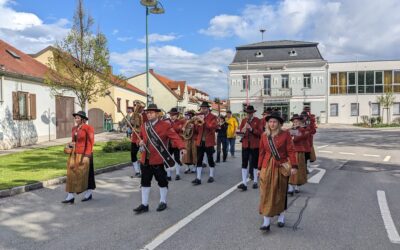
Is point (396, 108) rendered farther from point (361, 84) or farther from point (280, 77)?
point (280, 77)

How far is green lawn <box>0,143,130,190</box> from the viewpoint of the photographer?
9.99 meters

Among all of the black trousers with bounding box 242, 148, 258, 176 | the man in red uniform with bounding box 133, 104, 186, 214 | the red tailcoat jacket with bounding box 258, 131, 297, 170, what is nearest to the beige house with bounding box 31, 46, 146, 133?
the black trousers with bounding box 242, 148, 258, 176

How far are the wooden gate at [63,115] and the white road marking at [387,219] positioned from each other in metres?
19.8

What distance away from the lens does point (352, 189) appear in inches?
364

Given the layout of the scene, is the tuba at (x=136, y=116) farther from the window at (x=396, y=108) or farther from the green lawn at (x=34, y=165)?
the window at (x=396, y=108)

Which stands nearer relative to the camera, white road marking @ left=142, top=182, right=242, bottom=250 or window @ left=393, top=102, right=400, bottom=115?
white road marking @ left=142, top=182, right=242, bottom=250

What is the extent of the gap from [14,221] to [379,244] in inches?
224

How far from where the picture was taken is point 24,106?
20266mm

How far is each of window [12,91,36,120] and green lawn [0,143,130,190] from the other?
292cm

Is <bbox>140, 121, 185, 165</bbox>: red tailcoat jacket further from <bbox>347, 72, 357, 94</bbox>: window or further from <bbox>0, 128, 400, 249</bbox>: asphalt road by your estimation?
<bbox>347, 72, 357, 94</bbox>: window

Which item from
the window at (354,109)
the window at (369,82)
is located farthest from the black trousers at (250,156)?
the window at (369,82)

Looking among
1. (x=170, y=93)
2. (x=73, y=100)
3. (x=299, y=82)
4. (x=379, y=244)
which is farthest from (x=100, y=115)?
(x=379, y=244)

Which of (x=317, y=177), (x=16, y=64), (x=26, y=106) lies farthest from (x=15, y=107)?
(x=317, y=177)

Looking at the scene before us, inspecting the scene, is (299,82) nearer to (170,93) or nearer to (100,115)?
(170,93)
